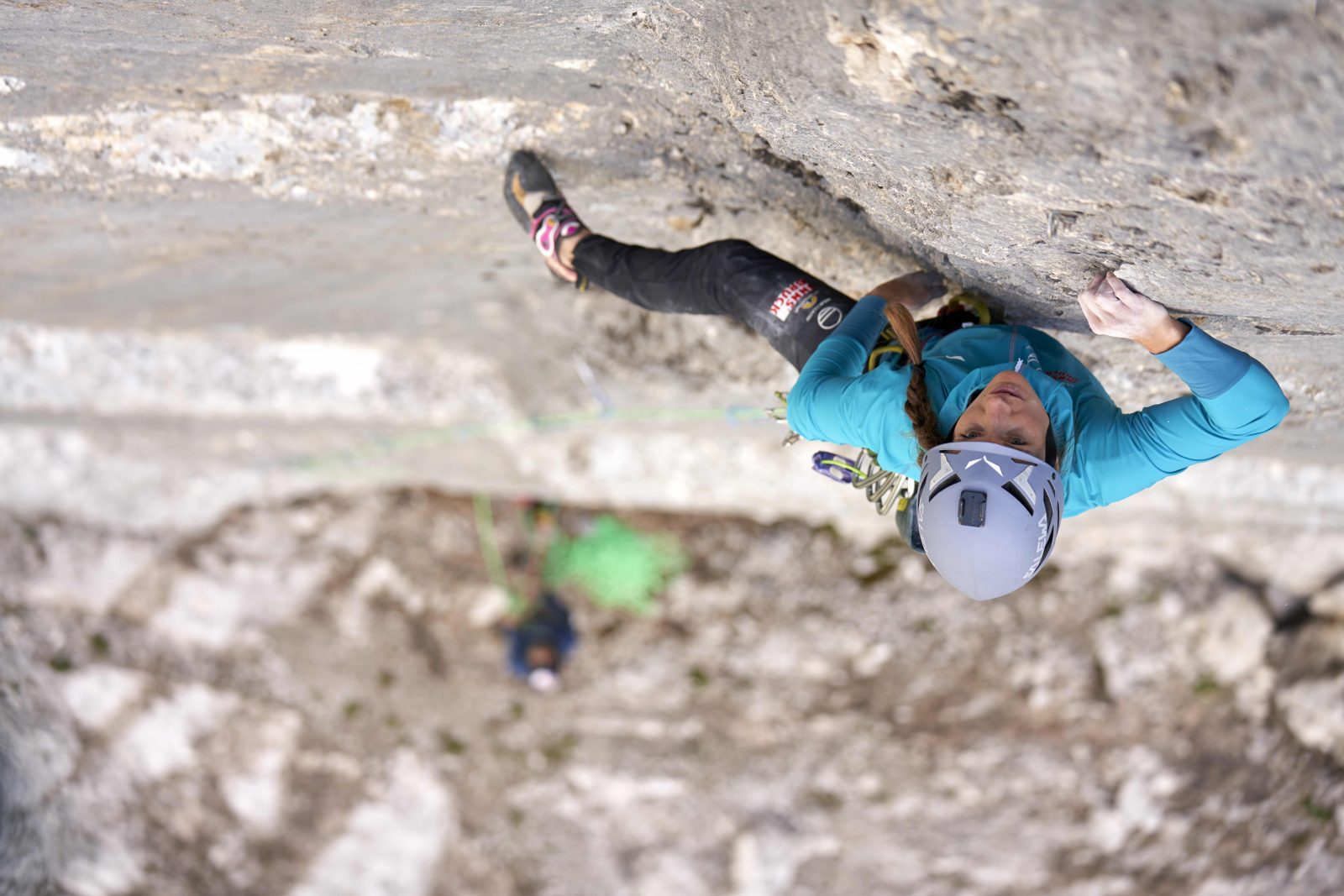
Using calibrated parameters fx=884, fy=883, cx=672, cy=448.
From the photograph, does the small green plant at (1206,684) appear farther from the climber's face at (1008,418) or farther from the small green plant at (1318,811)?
the climber's face at (1008,418)

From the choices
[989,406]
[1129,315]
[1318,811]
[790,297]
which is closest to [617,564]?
[790,297]

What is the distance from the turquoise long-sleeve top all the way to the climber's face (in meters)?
0.10

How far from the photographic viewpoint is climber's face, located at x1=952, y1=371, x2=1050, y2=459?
206 cm

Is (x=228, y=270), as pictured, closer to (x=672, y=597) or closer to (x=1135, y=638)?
(x=672, y=597)

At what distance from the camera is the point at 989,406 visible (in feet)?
6.87

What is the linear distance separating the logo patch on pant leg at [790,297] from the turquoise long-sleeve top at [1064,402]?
0.79 ft

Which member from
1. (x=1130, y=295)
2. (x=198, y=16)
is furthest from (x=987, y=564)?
(x=198, y=16)

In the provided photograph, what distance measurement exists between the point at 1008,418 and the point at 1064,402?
10.0 inches

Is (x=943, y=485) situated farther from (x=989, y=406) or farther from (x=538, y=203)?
(x=538, y=203)

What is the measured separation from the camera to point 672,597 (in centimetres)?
564

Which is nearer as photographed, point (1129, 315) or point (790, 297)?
point (1129, 315)

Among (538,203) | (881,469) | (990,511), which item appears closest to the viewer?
(990,511)

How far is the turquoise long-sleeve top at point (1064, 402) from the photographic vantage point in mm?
2037

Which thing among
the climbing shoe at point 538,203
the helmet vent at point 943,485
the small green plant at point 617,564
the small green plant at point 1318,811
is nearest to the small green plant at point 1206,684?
the small green plant at point 1318,811
